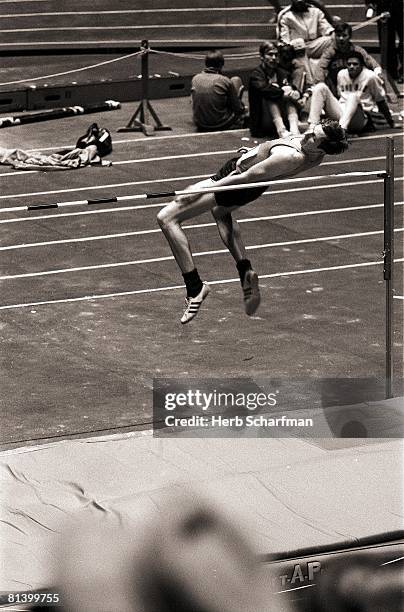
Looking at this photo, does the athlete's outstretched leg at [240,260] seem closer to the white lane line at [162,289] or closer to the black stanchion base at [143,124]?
the white lane line at [162,289]

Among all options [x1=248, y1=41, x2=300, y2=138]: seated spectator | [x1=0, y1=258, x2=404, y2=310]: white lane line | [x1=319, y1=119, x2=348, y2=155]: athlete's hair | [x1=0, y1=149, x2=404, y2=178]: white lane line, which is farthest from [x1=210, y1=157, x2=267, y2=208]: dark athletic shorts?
[x1=248, y1=41, x2=300, y2=138]: seated spectator

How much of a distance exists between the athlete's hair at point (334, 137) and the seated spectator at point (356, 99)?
804 cm

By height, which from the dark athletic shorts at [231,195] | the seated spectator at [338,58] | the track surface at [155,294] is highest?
the dark athletic shorts at [231,195]

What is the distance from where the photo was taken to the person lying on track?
26.0ft

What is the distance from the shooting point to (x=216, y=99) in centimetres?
1714

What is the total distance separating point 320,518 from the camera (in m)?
6.95

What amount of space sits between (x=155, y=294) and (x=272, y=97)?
5.55 meters

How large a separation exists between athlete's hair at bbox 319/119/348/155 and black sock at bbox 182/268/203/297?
3.74ft

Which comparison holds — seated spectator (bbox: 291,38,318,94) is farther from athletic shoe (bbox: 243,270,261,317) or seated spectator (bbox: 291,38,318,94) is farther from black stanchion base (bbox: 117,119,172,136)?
athletic shoe (bbox: 243,270,261,317)

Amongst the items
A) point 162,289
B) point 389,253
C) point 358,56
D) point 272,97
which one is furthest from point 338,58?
point 389,253

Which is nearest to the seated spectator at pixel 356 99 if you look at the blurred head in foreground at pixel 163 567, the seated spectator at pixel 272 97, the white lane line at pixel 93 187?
the seated spectator at pixel 272 97

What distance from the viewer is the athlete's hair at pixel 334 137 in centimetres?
784

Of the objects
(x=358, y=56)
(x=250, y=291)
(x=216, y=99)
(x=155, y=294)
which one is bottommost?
(x=155, y=294)

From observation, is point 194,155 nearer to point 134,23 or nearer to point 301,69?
point 301,69
